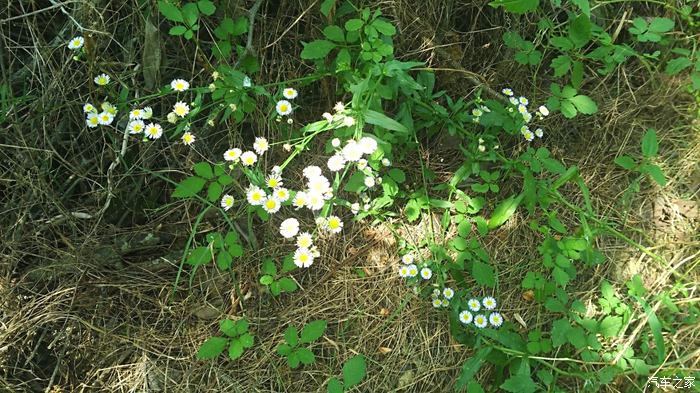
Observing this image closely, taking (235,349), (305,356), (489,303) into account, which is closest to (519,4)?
(489,303)

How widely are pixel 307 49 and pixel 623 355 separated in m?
1.37

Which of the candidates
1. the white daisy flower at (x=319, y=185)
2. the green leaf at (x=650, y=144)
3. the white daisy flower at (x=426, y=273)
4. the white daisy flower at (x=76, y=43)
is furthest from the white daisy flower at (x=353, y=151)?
the green leaf at (x=650, y=144)

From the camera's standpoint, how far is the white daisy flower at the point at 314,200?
1688 mm

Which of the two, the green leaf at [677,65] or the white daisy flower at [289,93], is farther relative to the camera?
the green leaf at [677,65]

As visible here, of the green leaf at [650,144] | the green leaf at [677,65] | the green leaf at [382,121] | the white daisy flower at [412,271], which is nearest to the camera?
the green leaf at [382,121]

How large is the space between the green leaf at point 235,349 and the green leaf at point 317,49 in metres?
0.91

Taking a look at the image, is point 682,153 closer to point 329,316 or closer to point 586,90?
point 586,90

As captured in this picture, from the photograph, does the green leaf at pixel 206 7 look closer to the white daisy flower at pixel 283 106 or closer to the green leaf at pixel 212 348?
the white daisy flower at pixel 283 106

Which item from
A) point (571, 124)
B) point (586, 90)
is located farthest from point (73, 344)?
point (586, 90)

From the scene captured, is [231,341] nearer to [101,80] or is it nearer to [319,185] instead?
[319,185]

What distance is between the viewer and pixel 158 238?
6.25ft

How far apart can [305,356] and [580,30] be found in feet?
4.76

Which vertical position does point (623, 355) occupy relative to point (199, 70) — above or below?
below

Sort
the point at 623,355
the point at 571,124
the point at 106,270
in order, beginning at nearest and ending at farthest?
the point at 623,355, the point at 106,270, the point at 571,124
